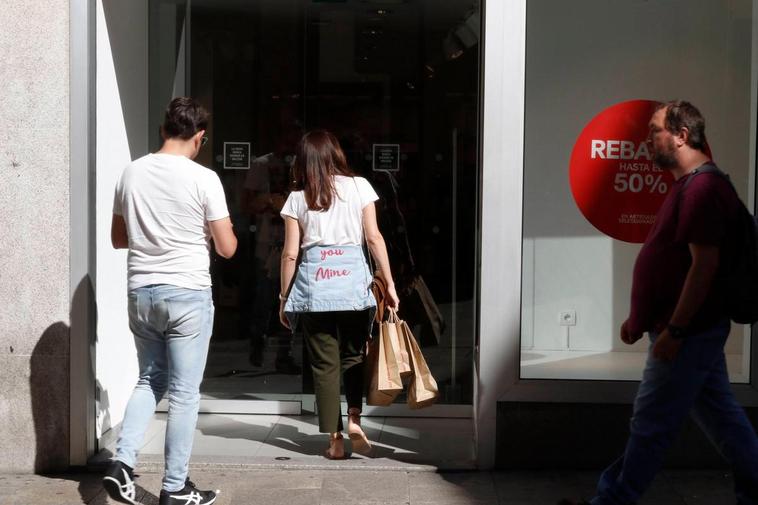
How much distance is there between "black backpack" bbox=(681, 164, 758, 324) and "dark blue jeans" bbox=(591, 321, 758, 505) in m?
0.13

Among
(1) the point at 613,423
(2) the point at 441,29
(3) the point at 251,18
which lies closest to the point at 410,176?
(2) the point at 441,29

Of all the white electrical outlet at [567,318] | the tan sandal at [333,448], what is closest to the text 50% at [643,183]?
the white electrical outlet at [567,318]

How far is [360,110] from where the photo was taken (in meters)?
6.84

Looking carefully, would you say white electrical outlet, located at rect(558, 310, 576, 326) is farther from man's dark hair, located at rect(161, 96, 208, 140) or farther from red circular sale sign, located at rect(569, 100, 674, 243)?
man's dark hair, located at rect(161, 96, 208, 140)

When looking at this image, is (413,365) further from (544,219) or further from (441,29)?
(441,29)

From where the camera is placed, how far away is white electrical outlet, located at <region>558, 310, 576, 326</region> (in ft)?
19.6

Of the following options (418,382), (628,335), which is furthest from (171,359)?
(628,335)

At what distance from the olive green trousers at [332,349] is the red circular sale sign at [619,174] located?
57.3 inches

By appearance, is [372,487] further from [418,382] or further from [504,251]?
[504,251]

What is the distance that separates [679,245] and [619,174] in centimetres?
174

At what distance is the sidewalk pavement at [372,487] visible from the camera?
5.06 metres

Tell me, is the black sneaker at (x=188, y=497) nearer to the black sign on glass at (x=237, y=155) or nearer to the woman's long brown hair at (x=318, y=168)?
the woman's long brown hair at (x=318, y=168)

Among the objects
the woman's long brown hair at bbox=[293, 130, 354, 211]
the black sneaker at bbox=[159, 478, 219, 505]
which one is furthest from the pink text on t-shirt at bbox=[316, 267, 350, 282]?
the black sneaker at bbox=[159, 478, 219, 505]

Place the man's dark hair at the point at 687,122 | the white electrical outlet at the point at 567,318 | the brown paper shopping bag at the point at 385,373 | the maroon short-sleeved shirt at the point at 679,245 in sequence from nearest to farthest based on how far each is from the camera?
the maroon short-sleeved shirt at the point at 679,245 → the man's dark hair at the point at 687,122 → the brown paper shopping bag at the point at 385,373 → the white electrical outlet at the point at 567,318
